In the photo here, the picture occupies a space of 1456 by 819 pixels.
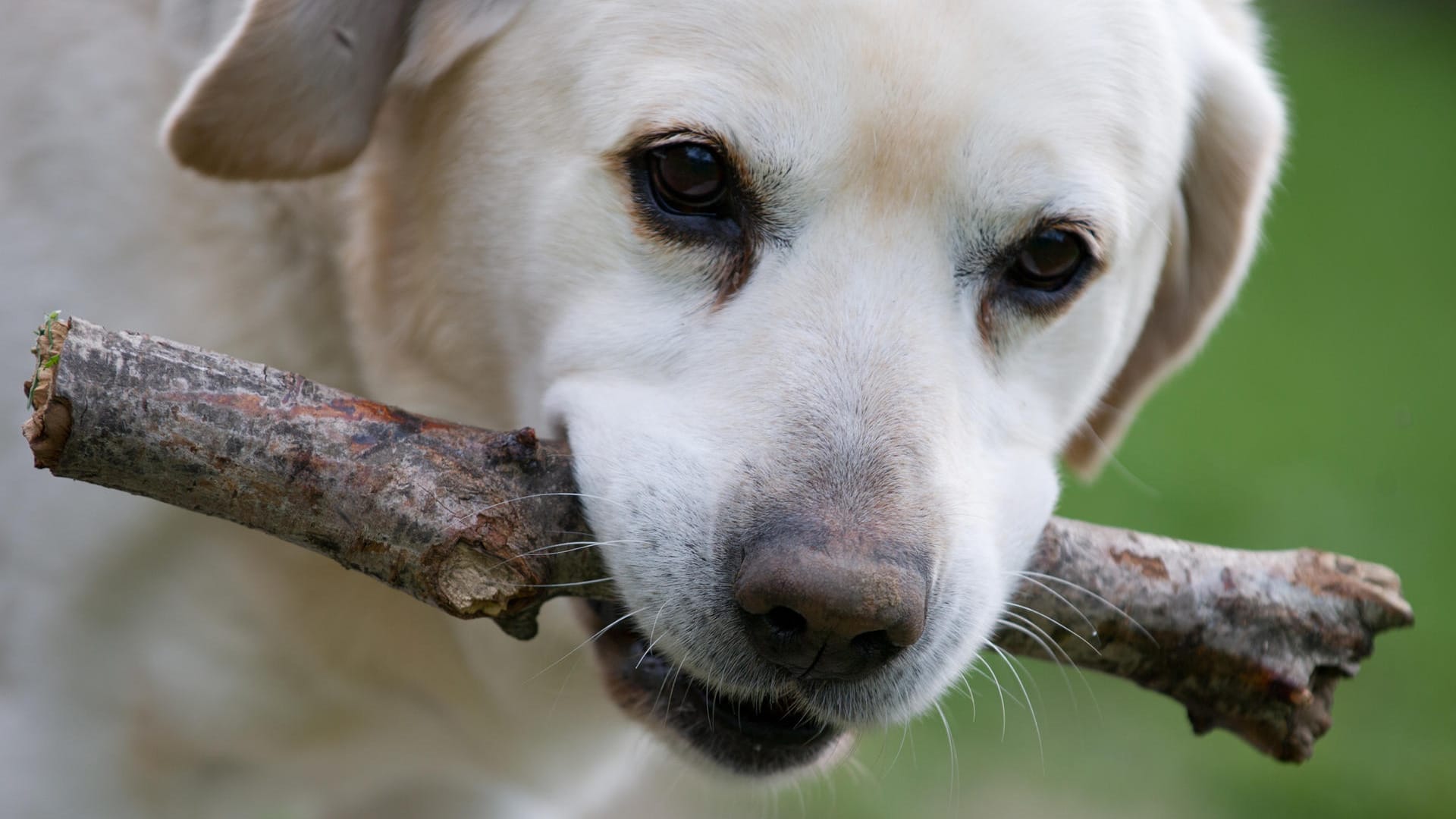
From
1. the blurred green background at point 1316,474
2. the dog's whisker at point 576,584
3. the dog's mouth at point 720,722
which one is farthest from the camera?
the blurred green background at point 1316,474

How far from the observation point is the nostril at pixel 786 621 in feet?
6.19

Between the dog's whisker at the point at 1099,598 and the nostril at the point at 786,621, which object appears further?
the dog's whisker at the point at 1099,598

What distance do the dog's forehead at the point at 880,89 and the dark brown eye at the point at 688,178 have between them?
52 millimetres

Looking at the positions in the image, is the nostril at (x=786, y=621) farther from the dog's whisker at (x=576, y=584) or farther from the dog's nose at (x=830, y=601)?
the dog's whisker at (x=576, y=584)

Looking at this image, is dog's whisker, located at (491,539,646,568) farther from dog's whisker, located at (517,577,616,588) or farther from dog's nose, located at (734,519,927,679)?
dog's nose, located at (734,519,927,679)

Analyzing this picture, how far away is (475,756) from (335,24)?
62.3 inches

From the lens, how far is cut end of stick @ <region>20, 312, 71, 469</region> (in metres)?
1.69

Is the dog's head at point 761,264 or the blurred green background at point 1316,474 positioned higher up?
the dog's head at point 761,264

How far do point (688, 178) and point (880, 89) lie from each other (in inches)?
13.1

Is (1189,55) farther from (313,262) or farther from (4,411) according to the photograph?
(4,411)

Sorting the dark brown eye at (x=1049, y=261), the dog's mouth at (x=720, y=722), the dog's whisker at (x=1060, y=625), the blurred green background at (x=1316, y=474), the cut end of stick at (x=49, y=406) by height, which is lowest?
the blurred green background at (x=1316, y=474)

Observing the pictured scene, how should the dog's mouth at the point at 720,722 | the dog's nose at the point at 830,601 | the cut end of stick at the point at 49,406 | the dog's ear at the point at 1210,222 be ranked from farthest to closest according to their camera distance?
the dog's ear at the point at 1210,222, the dog's mouth at the point at 720,722, the dog's nose at the point at 830,601, the cut end of stick at the point at 49,406

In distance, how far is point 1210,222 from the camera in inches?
117

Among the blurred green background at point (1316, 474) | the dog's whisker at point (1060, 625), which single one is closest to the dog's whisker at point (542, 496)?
the dog's whisker at point (1060, 625)
